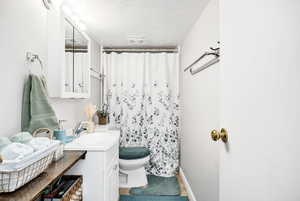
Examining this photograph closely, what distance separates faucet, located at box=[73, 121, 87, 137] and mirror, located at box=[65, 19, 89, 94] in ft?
1.28

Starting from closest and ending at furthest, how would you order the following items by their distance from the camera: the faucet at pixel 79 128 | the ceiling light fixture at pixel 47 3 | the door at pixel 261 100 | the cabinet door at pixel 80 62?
the door at pixel 261 100, the ceiling light fixture at pixel 47 3, the cabinet door at pixel 80 62, the faucet at pixel 79 128

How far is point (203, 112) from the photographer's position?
1927 mm

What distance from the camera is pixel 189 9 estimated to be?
76.6 inches

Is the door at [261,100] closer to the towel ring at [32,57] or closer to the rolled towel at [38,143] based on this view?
the rolled towel at [38,143]

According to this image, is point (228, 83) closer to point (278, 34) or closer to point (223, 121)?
point (223, 121)

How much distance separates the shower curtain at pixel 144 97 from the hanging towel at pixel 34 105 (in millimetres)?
1875

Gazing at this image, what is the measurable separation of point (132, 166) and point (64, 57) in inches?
65.9

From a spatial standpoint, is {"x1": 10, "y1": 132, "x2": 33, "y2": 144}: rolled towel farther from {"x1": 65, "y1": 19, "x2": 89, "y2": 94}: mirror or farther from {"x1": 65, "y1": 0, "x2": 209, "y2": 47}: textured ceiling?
{"x1": 65, "y1": 0, "x2": 209, "y2": 47}: textured ceiling

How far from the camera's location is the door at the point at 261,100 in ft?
1.72

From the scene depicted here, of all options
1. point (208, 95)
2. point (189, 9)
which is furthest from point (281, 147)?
point (189, 9)

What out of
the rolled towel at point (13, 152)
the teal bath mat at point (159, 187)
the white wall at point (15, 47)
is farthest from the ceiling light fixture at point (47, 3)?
the teal bath mat at point (159, 187)

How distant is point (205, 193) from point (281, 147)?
1.49m

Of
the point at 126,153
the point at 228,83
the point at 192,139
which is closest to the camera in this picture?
the point at 228,83

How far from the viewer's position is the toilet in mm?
2617
